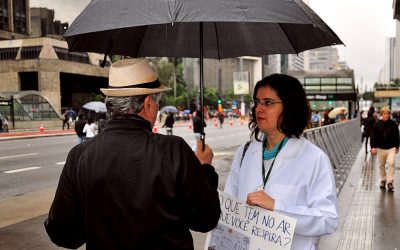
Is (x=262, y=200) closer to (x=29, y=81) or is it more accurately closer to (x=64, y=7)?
(x=29, y=81)

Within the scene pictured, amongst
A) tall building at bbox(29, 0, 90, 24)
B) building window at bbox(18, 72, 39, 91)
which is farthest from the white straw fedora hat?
tall building at bbox(29, 0, 90, 24)

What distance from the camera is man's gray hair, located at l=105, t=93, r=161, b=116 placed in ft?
6.61

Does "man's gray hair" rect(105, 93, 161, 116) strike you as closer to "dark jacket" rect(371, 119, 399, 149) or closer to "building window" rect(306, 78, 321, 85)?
"dark jacket" rect(371, 119, 399, 149)

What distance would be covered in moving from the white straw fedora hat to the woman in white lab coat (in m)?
0.70

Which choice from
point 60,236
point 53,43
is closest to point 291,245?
point 60,236

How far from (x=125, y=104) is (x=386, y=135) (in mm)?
8671

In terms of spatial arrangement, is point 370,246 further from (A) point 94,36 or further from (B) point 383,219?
(A) point 94,36

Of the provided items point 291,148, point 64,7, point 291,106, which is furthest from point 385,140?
point 64,7

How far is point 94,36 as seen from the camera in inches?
128

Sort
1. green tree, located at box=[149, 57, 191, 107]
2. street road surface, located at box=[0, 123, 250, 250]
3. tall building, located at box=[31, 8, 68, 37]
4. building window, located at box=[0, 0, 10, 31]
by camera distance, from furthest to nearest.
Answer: green tree, located at box=[149, 57, 191, 107] → tall building, located at box=[31, 8, 68, 37] → building window, located at box=[0, 0, 10, 31] → street road surface, located at box=[0, 123, 250, 250]

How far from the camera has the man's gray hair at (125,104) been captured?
2.01m

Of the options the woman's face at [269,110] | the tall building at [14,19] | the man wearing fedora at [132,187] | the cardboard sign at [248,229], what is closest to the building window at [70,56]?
the tall building at [14,19]

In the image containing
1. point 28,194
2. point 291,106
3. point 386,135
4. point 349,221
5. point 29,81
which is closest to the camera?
point 291,106

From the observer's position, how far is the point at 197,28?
365 cm
